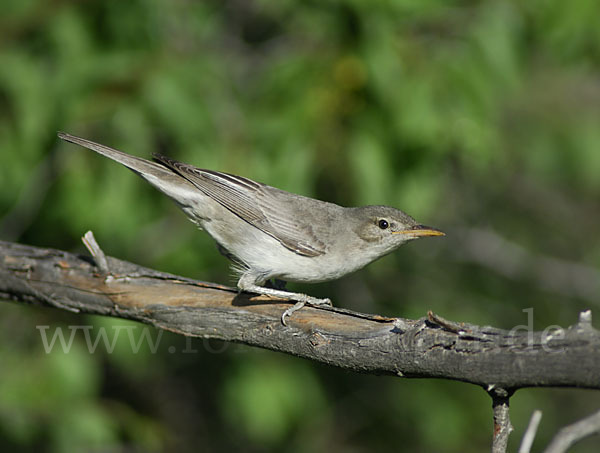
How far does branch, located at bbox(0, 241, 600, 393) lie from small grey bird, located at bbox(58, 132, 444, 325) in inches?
22.8

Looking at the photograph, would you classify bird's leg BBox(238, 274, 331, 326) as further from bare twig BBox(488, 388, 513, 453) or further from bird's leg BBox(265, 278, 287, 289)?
bare twig BBox(488, 388, 513, 453)

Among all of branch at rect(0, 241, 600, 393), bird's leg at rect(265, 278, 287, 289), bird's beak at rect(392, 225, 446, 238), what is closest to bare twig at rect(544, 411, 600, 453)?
branch at rect(0, 241, 600, 393)

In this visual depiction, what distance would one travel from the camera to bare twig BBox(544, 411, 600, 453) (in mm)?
2115

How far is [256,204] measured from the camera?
16.1ft

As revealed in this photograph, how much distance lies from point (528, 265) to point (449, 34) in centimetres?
346

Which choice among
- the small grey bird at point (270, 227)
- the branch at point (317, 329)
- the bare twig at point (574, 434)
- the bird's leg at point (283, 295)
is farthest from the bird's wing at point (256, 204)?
the bare twig at point (574, 434)

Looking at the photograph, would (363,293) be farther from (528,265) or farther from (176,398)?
(176,398)

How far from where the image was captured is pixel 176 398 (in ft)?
28.3

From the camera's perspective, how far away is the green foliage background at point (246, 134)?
4977mm

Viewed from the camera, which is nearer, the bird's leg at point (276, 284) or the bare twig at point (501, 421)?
the bare twig at point (501, 421)

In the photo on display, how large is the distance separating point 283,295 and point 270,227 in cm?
77

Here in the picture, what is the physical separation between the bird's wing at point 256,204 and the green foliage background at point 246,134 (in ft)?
0.55

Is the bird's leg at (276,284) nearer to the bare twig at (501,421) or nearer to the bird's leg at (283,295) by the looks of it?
the bird's leg at (283,295)

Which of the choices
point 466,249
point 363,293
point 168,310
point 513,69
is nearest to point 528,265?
point 466,249
